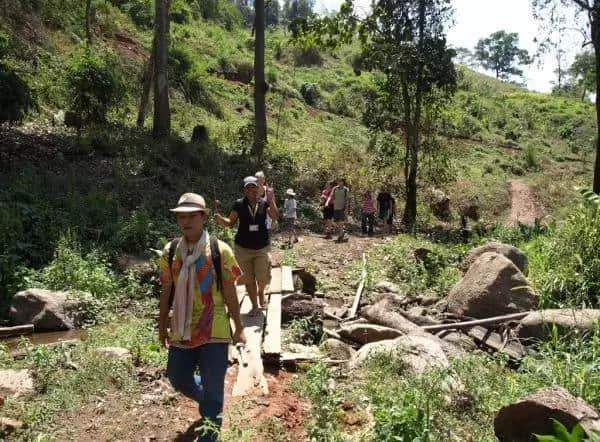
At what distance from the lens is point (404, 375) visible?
545 centimetres

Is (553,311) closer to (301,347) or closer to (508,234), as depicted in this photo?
(301,347)

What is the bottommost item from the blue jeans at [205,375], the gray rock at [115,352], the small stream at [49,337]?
the small stream at [49,337]

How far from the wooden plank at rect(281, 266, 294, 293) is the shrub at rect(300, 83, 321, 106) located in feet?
94.7

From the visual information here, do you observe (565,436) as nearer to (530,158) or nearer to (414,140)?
(414,140)

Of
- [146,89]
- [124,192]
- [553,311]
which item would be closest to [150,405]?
[553,311]

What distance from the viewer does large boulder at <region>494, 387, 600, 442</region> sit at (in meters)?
3.81

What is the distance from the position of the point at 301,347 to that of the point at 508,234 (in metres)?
9.22

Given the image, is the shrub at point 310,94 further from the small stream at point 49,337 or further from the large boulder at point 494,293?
the small stream at point 49,337

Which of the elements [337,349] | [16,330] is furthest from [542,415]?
[16,330]

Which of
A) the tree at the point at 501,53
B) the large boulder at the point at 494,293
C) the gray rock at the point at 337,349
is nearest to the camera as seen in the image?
the gray rock at the point at 337,349

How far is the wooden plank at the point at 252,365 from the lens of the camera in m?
5.29

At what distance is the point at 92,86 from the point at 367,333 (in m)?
11.5

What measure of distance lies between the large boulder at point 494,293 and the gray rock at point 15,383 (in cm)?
583

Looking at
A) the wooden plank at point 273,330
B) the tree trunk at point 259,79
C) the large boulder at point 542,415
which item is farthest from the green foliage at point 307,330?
the tree trunk at point 259,79
